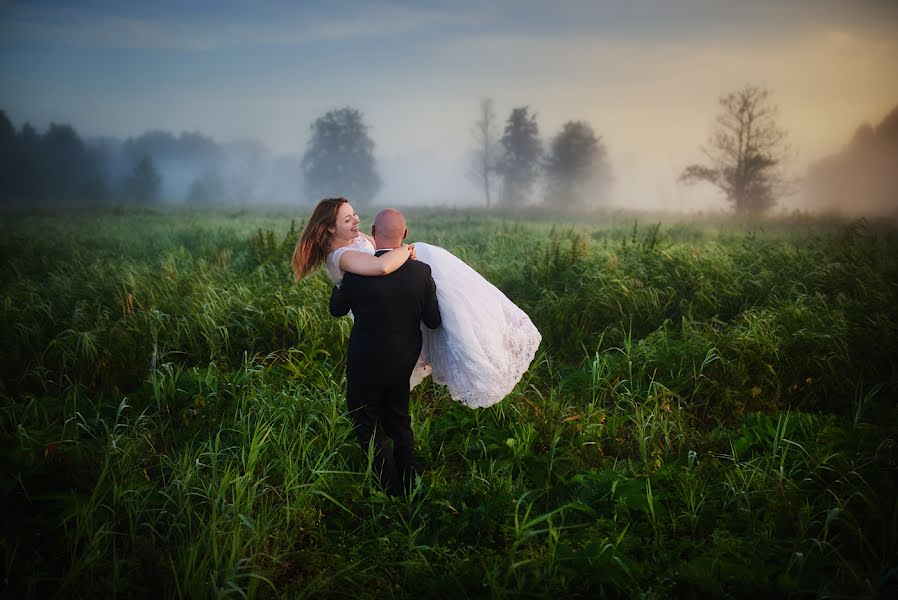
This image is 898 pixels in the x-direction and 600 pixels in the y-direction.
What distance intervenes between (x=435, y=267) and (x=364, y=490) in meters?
1.49

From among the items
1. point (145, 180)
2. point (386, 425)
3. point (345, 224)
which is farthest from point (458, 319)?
point (145, 180)

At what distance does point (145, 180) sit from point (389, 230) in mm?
53862

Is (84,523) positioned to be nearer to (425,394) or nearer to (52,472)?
(52,472)

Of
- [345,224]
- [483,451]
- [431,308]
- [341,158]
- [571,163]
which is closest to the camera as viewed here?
[431,308]

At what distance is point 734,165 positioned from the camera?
86.5 feet

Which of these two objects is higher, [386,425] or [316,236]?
[316,236]

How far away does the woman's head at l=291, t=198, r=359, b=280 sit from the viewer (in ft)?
11.8

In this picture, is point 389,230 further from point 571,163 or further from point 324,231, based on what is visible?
point 571,163

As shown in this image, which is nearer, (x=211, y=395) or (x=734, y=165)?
(x=211, y=395)

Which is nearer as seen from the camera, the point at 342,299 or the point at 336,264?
the point at 342,299

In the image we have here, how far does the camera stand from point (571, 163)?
43.7 metres

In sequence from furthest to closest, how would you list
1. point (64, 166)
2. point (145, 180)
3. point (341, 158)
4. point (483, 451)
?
1. point (341, 158)
2. point (145, 180)
3. point (64, 166)
4. point (483, 451)

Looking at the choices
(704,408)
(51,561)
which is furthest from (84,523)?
(704,408)

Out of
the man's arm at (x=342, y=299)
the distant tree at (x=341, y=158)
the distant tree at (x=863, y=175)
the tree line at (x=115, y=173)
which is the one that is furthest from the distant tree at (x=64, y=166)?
the distant tree at (x=863, y=175)
